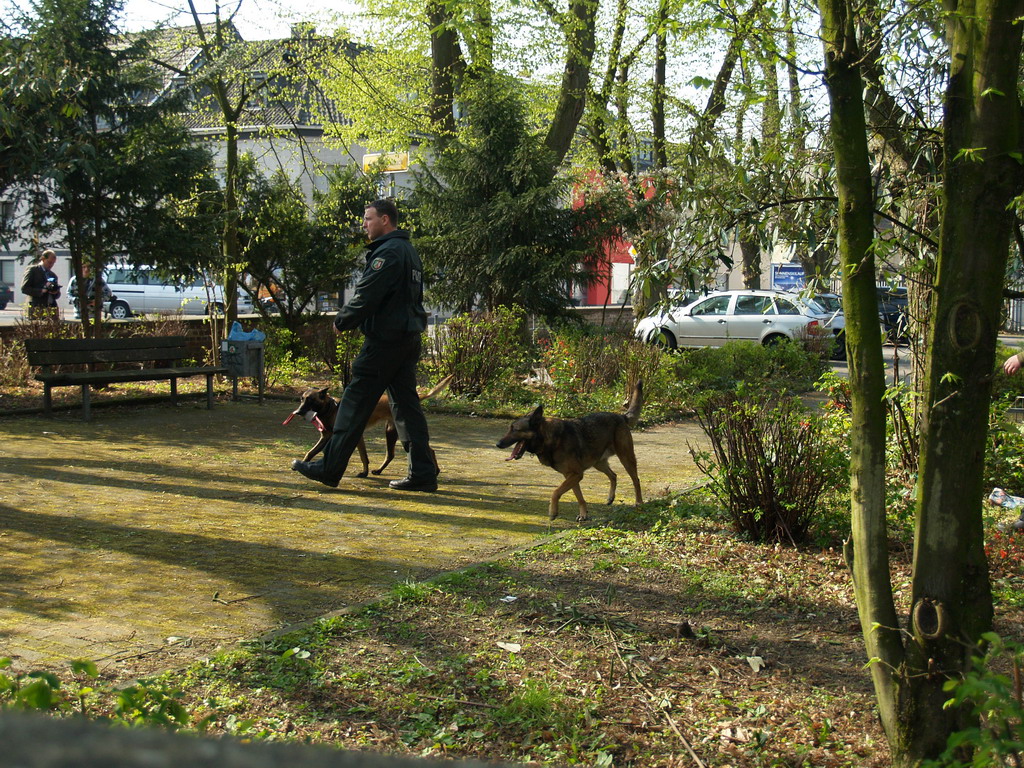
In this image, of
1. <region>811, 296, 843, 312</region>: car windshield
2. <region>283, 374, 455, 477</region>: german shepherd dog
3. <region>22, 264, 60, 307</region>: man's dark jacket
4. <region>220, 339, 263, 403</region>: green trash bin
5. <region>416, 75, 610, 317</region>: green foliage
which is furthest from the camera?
<region>22, 264, 60, 307</region>: man's dark jacket

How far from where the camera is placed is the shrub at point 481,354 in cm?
1470

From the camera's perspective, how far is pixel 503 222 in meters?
16.4

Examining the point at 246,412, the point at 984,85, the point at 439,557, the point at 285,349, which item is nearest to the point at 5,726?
the point at 984,85

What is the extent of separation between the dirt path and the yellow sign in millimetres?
11506

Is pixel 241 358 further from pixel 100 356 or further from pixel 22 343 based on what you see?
pixel 22 343

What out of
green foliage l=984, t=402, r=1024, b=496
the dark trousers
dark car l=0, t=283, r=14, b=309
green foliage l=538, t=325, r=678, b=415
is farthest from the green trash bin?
dark car l=0, t=283, r=14, b=309

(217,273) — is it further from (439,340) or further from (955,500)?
(955,500)

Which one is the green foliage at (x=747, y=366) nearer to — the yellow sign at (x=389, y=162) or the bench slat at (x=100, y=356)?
the bench slat at (x=100, y=356)

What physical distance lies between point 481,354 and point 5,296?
40853 millimetres

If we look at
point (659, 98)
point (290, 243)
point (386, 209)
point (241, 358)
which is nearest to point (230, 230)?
point (241, 358)

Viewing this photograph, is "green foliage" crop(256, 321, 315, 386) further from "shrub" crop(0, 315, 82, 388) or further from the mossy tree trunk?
the mossy tree trunk

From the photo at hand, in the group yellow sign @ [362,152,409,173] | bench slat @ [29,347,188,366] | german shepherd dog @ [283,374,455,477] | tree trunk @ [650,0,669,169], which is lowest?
german shepherd dog @ [283,374,455,477]

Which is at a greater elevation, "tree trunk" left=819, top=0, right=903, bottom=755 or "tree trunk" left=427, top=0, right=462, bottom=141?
"tree trunk" left=427, top=0, right=462, bottom=141

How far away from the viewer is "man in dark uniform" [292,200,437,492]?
26.5ft
